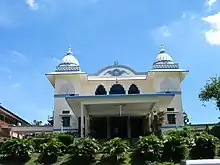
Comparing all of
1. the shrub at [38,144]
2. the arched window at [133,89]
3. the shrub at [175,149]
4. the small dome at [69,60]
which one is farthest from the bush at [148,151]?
the small dome at [69,60]

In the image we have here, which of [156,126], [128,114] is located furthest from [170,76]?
[156,126]

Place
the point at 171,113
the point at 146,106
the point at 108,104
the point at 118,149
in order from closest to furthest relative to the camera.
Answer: the point at 118,149 → the point at 108,104 → the point at 146,106 → the point at 171,113

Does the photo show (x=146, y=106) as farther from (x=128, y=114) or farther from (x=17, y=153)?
(x=17, y=153)

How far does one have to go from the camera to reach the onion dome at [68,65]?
34.9m

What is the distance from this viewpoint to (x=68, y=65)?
116ft

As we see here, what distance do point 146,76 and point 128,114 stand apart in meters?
6.58

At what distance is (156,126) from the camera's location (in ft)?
87.0

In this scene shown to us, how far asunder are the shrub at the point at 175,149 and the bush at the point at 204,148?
0.47 m

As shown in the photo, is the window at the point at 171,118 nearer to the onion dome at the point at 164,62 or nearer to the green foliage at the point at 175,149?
the onion dome at the point at 164,62

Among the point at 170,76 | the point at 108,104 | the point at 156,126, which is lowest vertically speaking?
the point at 156,126

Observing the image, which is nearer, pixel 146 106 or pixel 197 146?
pixel 197 146

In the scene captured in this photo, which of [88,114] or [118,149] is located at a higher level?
[88,114]

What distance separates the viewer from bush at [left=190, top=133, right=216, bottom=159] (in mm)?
17641

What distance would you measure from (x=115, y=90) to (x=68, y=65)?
544cm
